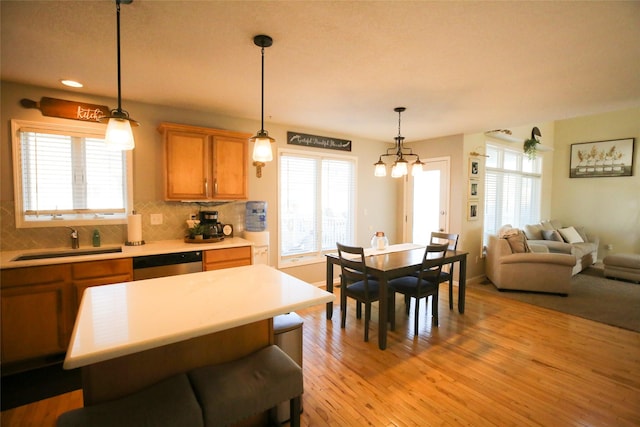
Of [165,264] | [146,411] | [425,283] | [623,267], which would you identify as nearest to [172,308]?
[146,411]

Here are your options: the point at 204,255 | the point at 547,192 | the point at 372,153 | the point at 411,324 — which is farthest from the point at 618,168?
the point at 204,255

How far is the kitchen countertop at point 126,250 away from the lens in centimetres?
246

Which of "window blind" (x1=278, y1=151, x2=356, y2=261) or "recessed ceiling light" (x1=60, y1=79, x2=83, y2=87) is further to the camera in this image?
"window blind" (x1=278, y1=151, x2=356, y2=261)

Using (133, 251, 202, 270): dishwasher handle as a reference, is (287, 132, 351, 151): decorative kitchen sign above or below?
above

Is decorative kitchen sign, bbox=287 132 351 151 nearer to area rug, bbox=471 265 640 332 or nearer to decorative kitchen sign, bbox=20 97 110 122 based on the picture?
decorative kitchen sign, bbox=20 97 110 122

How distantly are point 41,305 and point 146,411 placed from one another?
2067mm

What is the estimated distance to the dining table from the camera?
2.92 metres

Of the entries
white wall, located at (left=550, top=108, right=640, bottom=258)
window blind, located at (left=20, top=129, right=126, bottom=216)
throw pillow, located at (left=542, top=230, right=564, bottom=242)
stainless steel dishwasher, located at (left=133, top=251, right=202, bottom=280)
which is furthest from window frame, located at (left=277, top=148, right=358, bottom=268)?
white wall, located at (left=550, top=108, right=640, bottom=258)

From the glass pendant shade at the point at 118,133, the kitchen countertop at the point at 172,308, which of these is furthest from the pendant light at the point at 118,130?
the kitchen countertop at the point at 172,308

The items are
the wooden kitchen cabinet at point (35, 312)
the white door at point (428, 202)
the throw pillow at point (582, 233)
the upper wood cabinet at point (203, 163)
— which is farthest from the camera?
the throw pillow at point (582, 233)

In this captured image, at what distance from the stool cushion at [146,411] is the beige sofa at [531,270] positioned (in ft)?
15.5

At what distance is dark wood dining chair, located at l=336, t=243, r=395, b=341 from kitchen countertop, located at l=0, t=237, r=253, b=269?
3.73ft

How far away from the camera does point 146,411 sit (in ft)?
3.98

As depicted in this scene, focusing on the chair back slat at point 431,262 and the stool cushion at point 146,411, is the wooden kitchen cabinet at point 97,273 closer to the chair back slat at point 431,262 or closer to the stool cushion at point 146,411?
the stool cushion at point 146,411
